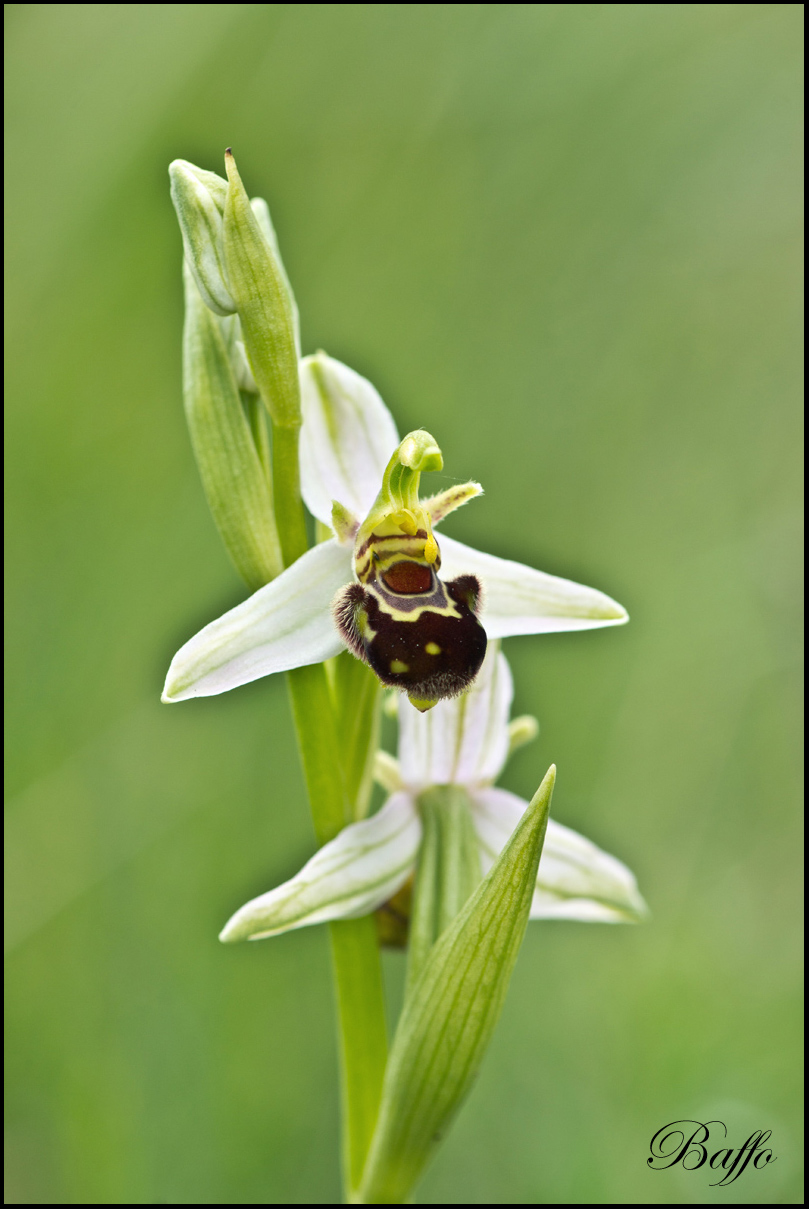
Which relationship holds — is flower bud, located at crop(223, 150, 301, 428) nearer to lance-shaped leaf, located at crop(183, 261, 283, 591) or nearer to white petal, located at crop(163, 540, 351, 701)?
lance-shaped leaf, located at crop(183, 261, 283, 591)

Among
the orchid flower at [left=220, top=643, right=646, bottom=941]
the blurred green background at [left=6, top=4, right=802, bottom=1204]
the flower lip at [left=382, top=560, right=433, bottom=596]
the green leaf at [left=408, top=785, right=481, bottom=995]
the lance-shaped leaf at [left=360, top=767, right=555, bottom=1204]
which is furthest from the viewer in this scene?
the blurred green background at [left=6, top=4, right=802, bottom=1204]

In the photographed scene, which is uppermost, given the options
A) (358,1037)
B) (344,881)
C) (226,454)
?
(226,454)

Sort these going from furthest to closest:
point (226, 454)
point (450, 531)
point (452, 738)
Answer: point (450, 531)
point (452, 738)
point (226, 454)

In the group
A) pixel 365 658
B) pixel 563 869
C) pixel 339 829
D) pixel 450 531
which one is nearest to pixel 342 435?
pixel 365 658

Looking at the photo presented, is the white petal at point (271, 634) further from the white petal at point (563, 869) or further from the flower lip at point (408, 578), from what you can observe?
the white petal at point (563, 869)

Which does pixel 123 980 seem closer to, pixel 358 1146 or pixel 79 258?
pixel 358 1146

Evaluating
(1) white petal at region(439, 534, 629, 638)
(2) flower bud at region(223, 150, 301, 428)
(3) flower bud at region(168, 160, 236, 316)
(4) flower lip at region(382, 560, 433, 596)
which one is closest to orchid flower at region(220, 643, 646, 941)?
(1) white petal at region(439, 534, 629, 638)

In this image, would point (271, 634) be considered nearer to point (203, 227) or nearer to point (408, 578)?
point (408, 578)
